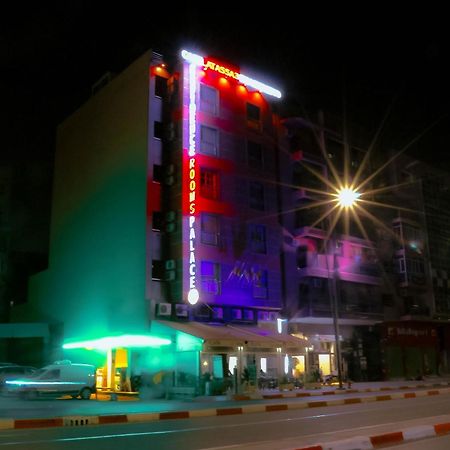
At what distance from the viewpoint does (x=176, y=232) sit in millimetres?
30609

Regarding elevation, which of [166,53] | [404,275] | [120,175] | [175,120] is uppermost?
[166,53]

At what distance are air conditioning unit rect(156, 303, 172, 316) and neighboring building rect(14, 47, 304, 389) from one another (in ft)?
0.18

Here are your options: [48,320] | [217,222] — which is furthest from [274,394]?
[48,320]

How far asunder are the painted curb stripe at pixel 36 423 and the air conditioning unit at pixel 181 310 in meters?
14.3

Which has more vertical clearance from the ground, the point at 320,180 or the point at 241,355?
the point at 320,180

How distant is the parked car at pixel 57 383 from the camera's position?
25.9 m

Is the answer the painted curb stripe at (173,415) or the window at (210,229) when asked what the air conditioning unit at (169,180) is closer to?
the window at (210,229)

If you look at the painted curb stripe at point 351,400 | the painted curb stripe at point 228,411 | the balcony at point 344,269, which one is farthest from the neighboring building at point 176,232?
the painted curb stripe at point 228,411

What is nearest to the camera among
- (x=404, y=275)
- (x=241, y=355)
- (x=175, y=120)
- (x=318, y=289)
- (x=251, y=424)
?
(x=251, y=424)

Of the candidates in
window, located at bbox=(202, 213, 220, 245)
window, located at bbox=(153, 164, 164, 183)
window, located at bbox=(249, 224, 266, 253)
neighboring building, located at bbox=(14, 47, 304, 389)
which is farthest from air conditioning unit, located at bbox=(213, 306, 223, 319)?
window, located at bbox=(153, 164, 164, 183)

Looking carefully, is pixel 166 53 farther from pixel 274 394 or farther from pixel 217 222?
pixel 274 394

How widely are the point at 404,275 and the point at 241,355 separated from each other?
20161 mm

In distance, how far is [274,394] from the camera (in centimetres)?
2802

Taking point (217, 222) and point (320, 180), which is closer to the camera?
point (217, 222)
